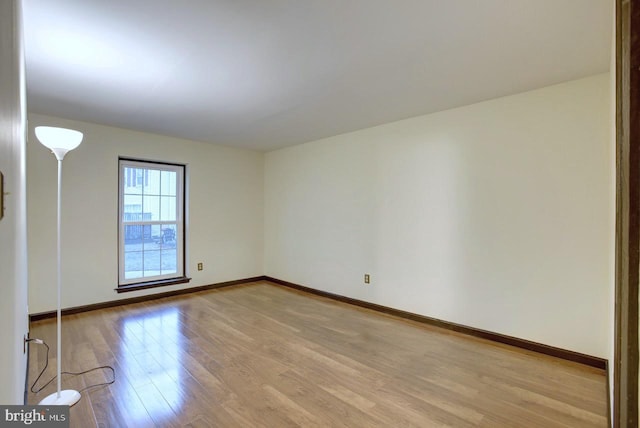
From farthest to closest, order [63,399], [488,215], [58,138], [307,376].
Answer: [488,215], [307,376], [63,399], [58,138]

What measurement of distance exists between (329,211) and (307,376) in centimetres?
254

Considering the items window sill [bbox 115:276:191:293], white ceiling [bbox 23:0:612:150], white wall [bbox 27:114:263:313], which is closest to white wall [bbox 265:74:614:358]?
white ceiling [bbox 23:0:612:150]

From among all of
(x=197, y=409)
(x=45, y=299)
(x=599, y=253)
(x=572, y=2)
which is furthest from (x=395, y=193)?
(x=45, y=299)

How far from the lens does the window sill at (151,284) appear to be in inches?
164

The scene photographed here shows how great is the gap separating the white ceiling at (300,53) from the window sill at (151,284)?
7.45ft

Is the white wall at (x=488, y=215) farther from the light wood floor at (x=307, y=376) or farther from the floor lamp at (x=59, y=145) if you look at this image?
the floor lamp at (x=59, y=145)

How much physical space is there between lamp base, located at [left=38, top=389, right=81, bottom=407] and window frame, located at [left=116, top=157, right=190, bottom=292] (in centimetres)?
227

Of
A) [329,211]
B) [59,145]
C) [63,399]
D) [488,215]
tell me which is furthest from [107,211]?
[488,215]

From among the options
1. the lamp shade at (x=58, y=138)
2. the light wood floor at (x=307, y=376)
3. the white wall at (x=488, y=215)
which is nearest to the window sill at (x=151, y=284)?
the light wood floor at (x=307, y=376)

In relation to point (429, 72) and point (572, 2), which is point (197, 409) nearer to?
point (429, 72)

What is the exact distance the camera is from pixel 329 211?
178 inches

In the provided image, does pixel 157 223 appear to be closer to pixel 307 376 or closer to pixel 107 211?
pixel 107 211

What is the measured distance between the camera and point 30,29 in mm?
1824

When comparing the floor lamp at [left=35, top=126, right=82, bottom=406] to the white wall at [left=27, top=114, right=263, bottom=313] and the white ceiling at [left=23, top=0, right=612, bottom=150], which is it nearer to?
the white ceiling at [left=23, top=0, right=612, bottom=150]
